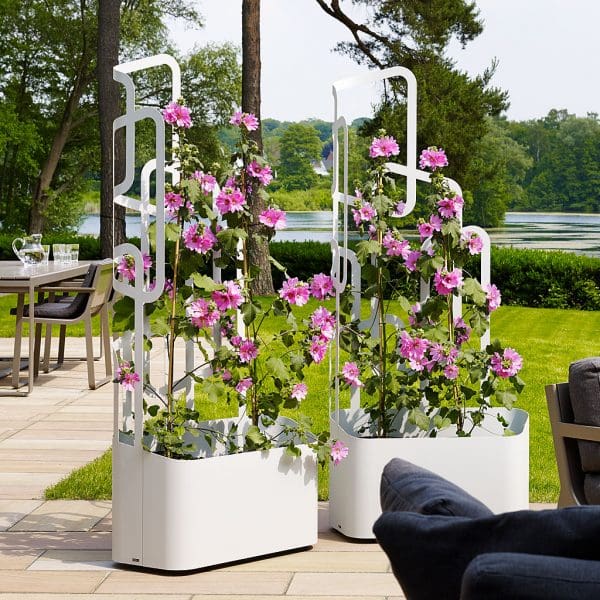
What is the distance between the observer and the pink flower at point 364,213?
3910 mm

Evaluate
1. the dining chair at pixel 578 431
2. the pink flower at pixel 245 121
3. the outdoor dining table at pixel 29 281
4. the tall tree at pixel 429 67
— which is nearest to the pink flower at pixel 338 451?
the dining chair at pixel 578 431

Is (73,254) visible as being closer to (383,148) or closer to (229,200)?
(383,148)

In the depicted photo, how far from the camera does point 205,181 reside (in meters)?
3.65

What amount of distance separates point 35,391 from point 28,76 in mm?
20533

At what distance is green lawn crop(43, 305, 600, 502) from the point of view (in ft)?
15.6

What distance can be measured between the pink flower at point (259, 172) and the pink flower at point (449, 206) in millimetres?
594

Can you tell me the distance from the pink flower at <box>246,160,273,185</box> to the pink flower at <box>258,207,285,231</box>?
107mm

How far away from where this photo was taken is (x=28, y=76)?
26453 mm

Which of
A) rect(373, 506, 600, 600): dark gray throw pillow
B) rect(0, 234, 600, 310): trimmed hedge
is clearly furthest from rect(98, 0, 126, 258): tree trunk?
rect(373, 506, 600, 600): dark gray throw pillow

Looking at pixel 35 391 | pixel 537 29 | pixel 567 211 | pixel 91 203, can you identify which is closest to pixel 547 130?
pixel 567 211

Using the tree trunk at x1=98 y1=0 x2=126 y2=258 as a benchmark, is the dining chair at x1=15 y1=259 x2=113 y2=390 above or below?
below

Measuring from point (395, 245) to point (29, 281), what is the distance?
3464 millimetres

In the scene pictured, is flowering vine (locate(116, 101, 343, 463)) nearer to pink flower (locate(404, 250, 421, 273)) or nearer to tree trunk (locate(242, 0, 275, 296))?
pink flower (locate(404, 250, 421, 273))

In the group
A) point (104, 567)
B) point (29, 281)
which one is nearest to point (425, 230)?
point (104, 567)
